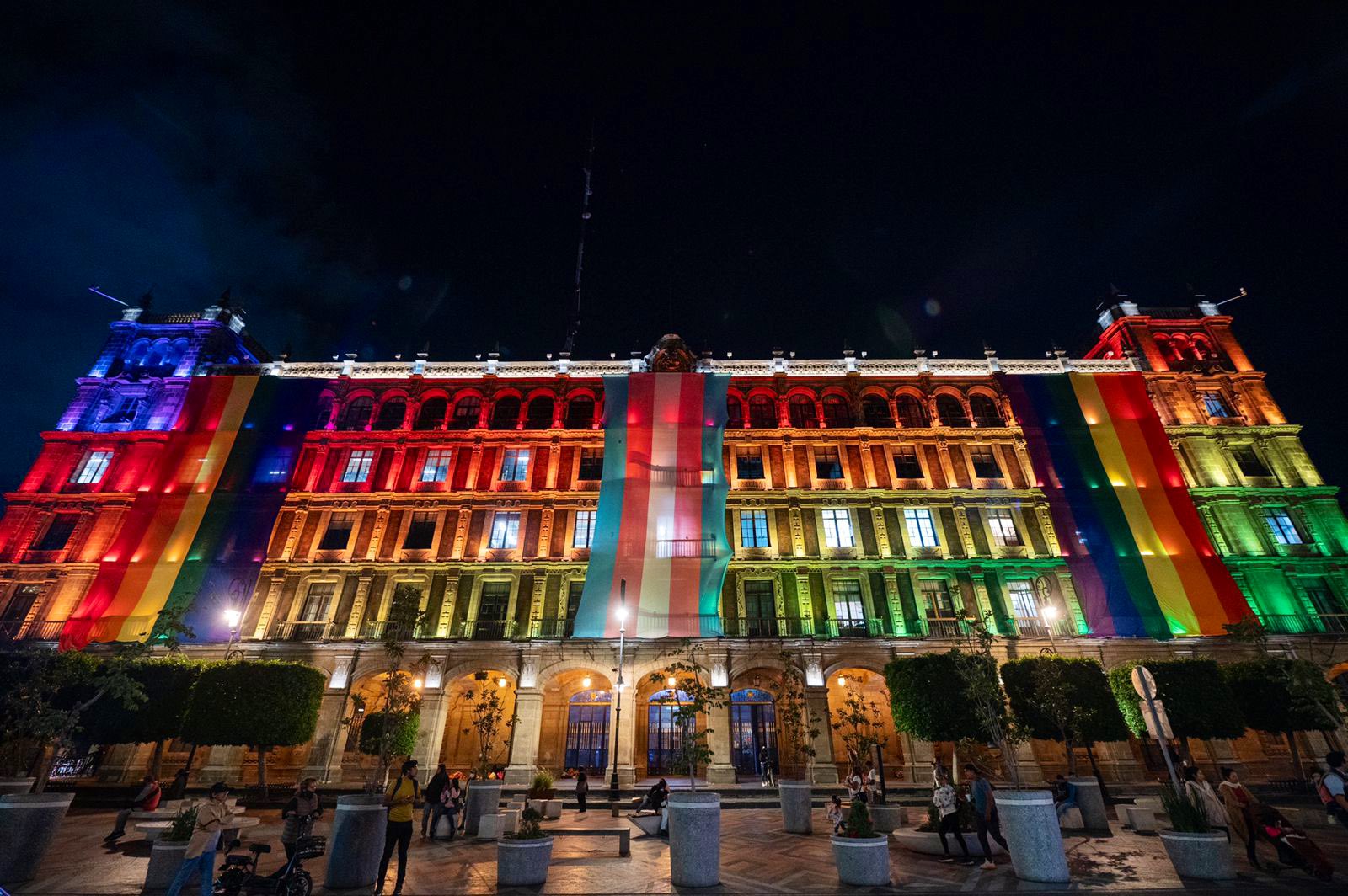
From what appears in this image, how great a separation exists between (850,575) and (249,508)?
95.9 feet

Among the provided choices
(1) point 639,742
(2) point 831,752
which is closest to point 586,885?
(2) point 831,752

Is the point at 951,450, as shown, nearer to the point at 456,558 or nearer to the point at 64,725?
the point at 456,558

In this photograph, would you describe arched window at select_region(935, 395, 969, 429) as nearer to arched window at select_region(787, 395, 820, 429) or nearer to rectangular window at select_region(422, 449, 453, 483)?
arched window at select_region(787, 395, 820, 429)

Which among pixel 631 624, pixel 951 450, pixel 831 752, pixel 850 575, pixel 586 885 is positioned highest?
pixel 951 450

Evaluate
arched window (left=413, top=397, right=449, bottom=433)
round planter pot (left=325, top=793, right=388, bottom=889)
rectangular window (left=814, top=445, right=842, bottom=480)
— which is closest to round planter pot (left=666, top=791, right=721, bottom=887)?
round planter pot (left=325, top=793, right=388, bottom=889)

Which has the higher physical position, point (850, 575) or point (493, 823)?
point (850, 575)

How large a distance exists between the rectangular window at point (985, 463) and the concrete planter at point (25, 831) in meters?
34.1

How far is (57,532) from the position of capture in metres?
29.3

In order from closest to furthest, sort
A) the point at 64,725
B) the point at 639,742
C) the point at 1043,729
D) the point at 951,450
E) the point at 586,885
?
1. the point at 586,885
2. the point at 64,725
3. the point at 1043,729
4. the point at 639,742
5. the point at 951,450

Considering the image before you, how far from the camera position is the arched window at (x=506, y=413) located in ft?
109

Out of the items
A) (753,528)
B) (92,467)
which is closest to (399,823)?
(753,528)

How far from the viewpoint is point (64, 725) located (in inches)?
455

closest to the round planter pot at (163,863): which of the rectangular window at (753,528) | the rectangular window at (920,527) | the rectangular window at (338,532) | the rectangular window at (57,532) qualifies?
the rectangular window at (338,532)

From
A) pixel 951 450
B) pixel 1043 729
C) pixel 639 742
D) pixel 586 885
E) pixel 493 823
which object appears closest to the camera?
pixel 586 885
